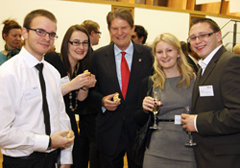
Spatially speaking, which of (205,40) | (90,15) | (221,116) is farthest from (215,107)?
(90,15)

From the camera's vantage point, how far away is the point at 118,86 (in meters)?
2.47

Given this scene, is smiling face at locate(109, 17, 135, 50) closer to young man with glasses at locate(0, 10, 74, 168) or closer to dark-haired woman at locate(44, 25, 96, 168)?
dark-haired woman at locate(44, 25, 96, 168)

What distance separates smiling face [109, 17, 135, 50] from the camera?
2553 millimetres

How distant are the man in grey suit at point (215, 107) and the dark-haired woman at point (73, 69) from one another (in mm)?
1073

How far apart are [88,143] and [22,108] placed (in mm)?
2079

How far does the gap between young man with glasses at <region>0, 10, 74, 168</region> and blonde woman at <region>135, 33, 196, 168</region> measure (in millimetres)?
771

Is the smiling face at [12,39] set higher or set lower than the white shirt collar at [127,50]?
higher

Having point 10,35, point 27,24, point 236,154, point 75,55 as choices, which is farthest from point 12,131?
point 10,35

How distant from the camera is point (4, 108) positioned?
1.42m

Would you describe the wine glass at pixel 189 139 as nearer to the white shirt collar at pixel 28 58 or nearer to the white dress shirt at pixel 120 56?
the white dress shirt at pixel 120 56

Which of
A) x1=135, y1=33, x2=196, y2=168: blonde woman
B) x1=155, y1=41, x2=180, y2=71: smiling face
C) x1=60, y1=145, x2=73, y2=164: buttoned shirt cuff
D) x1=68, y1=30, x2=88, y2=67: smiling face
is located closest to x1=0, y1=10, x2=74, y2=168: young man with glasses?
x1=60, y1=145, x2=73, y2=164: buttoned shirt cuff

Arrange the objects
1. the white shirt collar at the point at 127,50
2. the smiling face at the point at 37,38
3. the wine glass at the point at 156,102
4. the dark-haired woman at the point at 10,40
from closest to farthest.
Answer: the smiling face at the point at 37,38 < the wine glass at the point at 156,102 < the white shirt collar at the point at 127,50 < the dark-haired woman at the point at 10,40

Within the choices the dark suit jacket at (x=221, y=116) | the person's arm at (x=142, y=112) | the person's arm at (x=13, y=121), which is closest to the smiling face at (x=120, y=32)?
the person's arm at (x=142, y=112)

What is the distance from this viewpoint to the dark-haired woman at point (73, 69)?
89.5 inches
